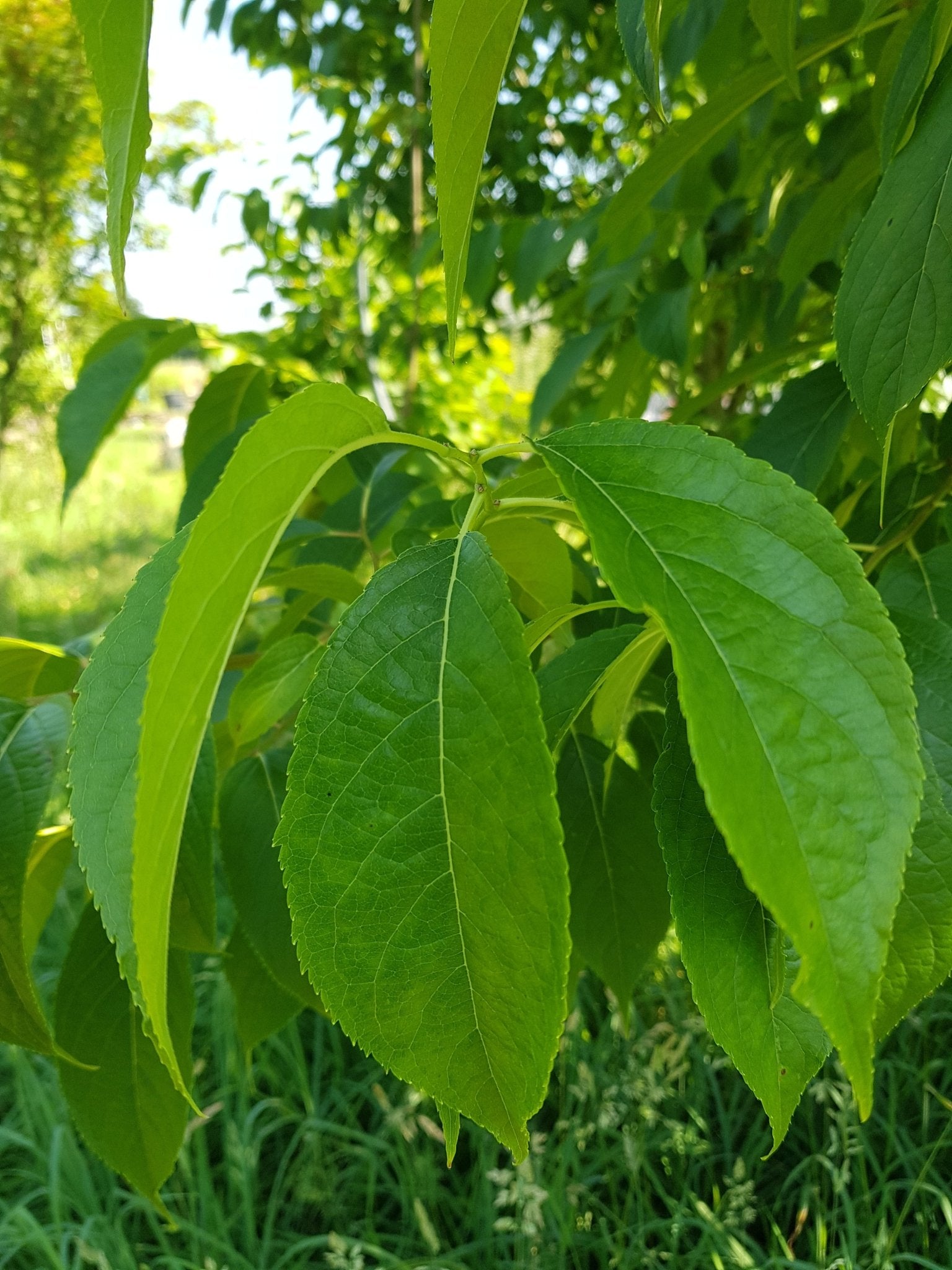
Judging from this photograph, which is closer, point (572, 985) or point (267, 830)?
point (267, 830)

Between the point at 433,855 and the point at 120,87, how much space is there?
0.81 feet

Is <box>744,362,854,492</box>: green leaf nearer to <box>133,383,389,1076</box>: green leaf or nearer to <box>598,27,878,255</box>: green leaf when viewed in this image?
<box>598,27,878,255</box>: green leaf

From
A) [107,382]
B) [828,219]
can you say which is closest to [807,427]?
[828,219]

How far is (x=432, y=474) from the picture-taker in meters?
1.01

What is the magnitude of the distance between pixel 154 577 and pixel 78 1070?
346 millimetres

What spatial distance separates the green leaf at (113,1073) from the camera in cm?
52

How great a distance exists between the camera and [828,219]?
0.69 meters

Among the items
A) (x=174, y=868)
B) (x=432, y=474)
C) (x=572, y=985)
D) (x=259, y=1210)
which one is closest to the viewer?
(x=174, y=868)

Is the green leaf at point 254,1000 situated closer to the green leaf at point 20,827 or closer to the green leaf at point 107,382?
the green leaf at point 20,827

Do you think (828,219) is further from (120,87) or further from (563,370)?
(120,87)

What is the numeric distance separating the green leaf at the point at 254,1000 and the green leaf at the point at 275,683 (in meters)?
0.13

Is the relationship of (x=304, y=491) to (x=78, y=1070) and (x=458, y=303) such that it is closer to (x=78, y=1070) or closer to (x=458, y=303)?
(x=458, y=303)

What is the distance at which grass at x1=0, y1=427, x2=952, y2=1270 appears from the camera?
50.4 inches

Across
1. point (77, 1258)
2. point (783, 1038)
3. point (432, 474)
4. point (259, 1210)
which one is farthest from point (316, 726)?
point (259, 1210)
